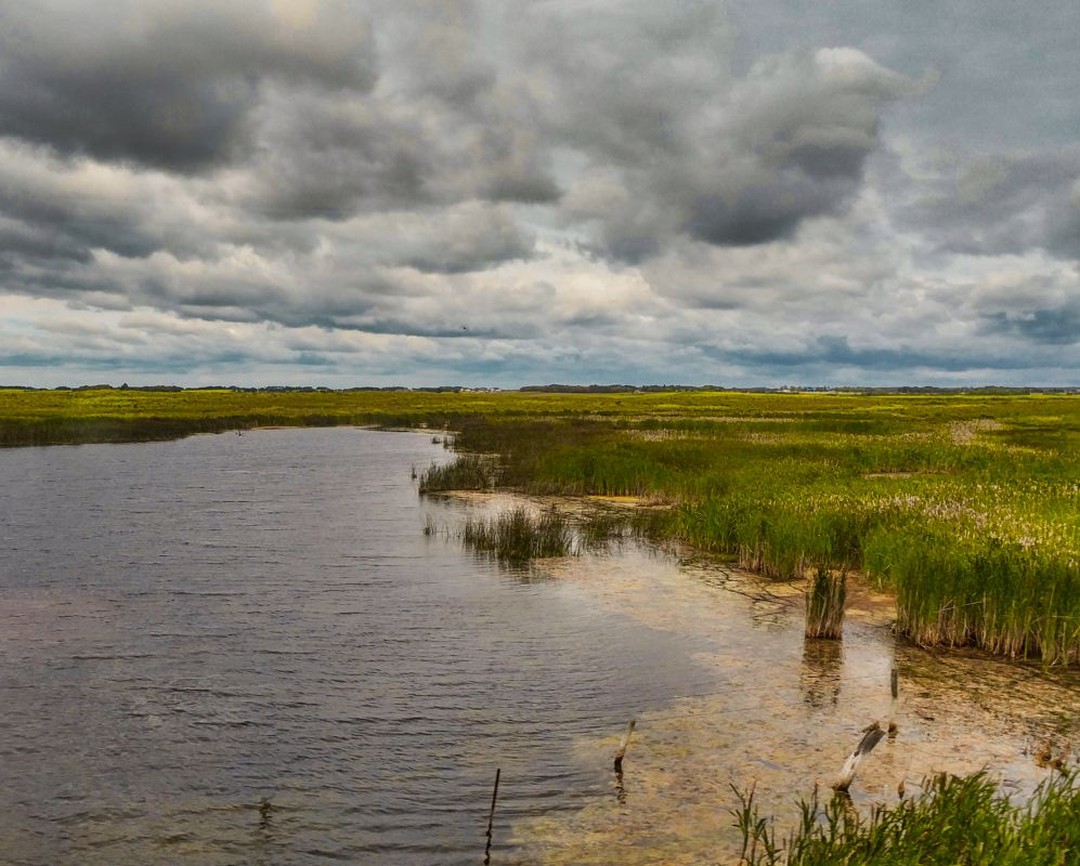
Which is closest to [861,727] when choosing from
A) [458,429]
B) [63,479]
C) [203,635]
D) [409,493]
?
[203,635]

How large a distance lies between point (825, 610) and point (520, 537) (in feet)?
32.8

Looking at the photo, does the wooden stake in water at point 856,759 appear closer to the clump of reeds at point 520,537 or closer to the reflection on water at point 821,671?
the reflection on water at point 821,671

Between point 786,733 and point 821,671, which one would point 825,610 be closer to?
point 821,671

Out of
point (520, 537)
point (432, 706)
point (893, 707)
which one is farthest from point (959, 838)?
point (520, 537)

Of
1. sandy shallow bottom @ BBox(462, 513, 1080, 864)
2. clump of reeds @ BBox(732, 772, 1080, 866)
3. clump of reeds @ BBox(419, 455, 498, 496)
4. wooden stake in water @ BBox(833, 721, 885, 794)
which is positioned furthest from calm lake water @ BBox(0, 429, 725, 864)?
clump of reeds @ BBox(419, 455, 498, 496)

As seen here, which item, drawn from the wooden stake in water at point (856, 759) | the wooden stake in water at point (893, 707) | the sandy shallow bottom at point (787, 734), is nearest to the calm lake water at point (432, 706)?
the sandy shallow bottom at point (787, 734)

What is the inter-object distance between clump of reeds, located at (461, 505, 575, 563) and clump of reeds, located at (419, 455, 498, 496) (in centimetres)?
937

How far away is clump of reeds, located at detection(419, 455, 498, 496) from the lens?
114ft

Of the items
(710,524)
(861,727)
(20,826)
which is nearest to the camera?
(20,826)

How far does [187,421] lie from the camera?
247 feet

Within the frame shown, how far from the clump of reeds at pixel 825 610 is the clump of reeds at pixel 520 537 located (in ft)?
28.0

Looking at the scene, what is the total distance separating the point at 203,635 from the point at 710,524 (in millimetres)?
13717

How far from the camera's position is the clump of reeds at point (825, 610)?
1474 cm

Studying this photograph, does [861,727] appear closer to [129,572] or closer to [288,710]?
[288,710]
